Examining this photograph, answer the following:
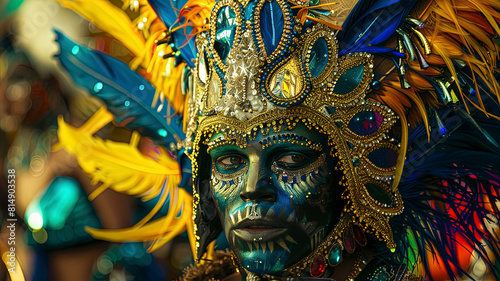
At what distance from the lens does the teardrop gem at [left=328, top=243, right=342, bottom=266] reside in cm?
283

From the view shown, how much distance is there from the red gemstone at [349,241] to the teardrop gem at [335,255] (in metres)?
0.04

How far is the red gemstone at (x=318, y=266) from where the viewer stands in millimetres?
2799

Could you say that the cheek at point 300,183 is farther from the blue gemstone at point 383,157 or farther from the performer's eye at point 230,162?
the blue gemstone at point 383,157

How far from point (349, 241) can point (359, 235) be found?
7 centimetres

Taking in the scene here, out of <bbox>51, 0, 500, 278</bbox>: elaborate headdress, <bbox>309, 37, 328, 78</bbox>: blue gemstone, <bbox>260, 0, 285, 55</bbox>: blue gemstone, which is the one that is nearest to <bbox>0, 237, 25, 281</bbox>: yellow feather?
<bbox>51, 0, 500, 278</bbox>: elaborate headdress

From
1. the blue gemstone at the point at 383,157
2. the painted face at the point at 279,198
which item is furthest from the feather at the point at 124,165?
the blue gemstone at the point at 383,157

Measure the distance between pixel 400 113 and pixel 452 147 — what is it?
0.29 m

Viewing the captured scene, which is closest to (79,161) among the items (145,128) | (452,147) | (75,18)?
(145,128)

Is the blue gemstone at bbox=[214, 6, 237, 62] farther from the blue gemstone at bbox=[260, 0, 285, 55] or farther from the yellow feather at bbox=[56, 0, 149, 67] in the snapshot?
the yellow feather at bbox=[56, 0, 149, 67]

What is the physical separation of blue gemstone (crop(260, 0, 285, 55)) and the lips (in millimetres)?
743

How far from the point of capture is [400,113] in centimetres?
281

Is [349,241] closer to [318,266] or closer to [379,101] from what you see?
[318,266]

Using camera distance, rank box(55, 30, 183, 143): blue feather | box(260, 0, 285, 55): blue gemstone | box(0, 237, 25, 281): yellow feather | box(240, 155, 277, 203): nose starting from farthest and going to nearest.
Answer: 1. box(0, 237, 25, 281): yellow feather
2. box(55, 30, 183, 143): blue feather
3. box(260, 0, 285, 55): blue gemstone
4. box(240, 155, 277, 203): nose

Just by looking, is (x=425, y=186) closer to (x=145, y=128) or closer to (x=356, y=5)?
(x=356, y=5)
